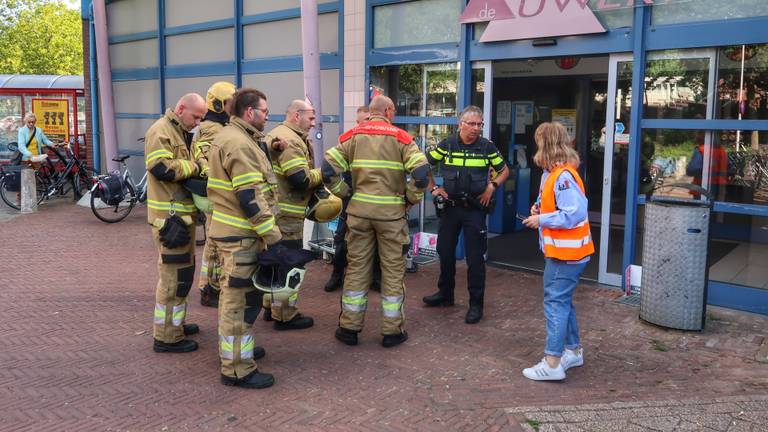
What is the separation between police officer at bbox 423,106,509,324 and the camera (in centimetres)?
595

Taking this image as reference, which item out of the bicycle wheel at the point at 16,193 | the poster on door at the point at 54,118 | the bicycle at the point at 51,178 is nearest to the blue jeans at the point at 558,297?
the bicycle wheel at the point at 16,193

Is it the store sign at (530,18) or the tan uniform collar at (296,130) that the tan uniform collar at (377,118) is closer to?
the tan uniform collar at (296,130)

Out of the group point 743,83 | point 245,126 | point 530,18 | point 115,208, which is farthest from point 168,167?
point 115,208

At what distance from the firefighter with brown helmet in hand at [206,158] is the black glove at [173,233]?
0.22 meters

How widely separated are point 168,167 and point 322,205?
1294mm

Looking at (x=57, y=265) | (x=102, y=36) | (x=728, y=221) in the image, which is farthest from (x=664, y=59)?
(x=102, y=36)

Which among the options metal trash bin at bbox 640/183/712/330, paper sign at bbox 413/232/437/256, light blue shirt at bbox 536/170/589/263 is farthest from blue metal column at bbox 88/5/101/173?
light blue shirt at bbox 536/170/589/263

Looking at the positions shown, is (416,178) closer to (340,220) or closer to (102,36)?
(340,220)

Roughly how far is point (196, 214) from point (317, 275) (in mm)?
2576

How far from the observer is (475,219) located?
603 cm

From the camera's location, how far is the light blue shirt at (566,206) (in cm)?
452

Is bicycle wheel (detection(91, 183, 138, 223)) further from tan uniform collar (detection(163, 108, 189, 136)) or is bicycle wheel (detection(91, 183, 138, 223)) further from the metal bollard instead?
tan uniform collar (detection(163, 108, 189, 136))

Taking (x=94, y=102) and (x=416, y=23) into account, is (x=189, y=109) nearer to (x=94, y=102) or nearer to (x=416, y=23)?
(x=416, y=23)

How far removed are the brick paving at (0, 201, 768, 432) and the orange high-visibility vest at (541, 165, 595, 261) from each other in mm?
897
